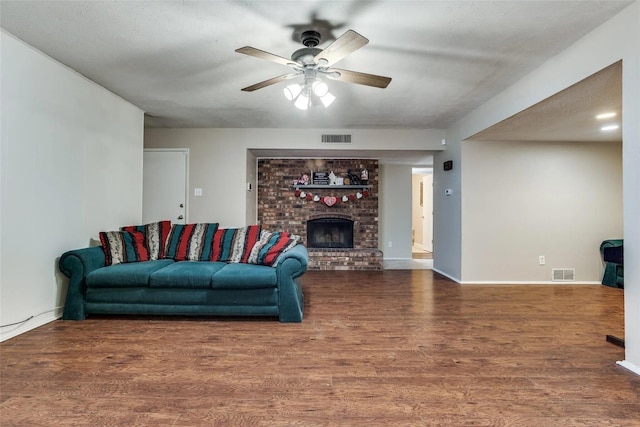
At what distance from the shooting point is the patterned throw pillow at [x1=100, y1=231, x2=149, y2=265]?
312 centimetres

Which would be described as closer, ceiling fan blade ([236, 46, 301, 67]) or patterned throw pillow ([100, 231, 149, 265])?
ceiling fan blade ([236, 46, 301, 67])

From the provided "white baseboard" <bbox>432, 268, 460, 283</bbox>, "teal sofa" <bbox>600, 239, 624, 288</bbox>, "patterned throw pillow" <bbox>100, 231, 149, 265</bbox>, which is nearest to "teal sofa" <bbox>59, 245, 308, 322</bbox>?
"patterned throw pillow" <bbox>100, 231, 149, 265</bbox>

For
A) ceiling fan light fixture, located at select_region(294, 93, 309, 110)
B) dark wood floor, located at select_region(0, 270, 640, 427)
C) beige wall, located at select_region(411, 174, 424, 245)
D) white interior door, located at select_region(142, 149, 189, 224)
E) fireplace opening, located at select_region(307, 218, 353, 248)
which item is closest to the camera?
dark wood floor, located at select_region(0, 270, 640, 427)

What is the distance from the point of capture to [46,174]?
2.72 m

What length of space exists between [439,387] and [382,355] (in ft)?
1.55

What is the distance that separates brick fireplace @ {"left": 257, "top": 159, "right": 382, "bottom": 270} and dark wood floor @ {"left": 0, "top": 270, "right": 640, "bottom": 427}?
111 inches

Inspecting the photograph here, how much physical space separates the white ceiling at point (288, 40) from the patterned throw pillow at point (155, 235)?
5.04ft

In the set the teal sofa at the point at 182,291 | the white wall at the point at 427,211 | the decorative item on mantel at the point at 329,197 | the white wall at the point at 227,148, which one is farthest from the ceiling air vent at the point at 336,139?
the white wall at the point at 427,211

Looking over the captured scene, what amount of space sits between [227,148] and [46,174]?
2506 millimetres

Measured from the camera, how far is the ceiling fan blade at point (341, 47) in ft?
5.95

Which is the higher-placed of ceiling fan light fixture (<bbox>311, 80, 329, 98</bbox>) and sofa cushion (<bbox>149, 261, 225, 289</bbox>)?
ceiling fan light fixture (<bbox>311, 80, 329, 98</bbox>)

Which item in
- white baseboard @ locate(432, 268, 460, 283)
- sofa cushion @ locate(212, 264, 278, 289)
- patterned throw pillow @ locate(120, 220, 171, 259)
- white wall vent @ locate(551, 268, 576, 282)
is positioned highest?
patterned throw pillow @ locate(120, 220, 171, 259)

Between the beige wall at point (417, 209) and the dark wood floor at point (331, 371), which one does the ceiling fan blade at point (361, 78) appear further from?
the beige wall at point (417, 209)

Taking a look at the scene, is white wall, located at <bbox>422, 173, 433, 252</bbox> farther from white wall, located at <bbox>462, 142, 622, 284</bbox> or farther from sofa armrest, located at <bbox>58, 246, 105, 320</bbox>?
sofa armrest, located at <bbox>58, 246, 105, 320</bbox>
